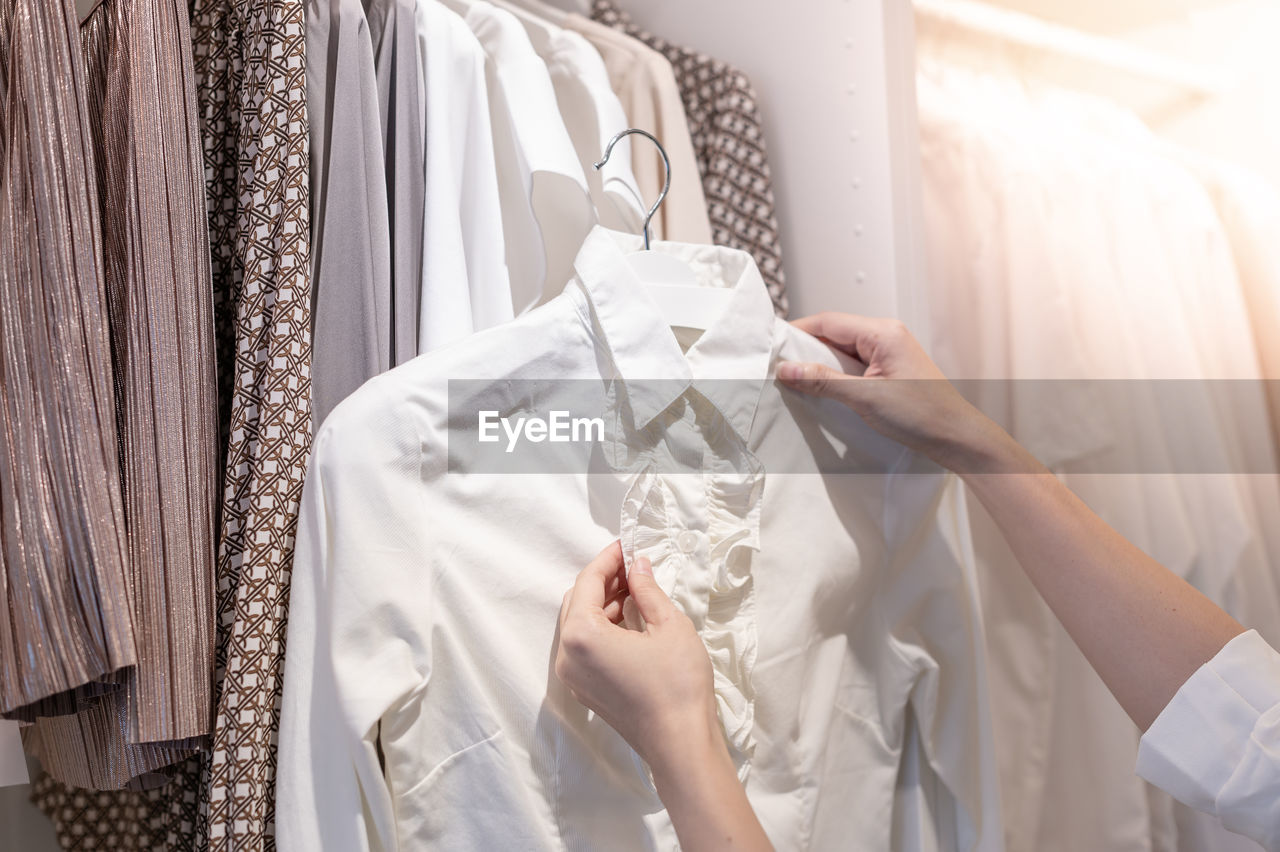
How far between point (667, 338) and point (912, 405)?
25 centimetres

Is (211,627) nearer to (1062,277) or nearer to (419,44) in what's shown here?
(419,44)

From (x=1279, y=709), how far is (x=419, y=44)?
2.90 ft

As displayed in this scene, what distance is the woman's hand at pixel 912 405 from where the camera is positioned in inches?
33.1

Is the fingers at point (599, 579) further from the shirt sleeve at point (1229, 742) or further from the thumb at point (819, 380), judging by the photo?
the shirt sleeve at point (1229, 742)

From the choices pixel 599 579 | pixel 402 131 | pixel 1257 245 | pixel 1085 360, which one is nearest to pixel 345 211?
pixel 402 131

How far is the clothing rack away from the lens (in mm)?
1073

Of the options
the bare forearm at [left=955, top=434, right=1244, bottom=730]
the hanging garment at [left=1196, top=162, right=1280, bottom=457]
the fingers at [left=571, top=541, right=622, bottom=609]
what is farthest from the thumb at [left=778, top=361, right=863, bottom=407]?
the hanging garment at [left=1196, top=162, right=1280, bottom=457]

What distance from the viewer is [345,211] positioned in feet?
2.42

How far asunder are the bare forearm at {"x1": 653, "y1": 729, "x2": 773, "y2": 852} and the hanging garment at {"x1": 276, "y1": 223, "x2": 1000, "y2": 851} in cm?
12

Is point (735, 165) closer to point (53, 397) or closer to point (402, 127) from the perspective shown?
point (402, 127)

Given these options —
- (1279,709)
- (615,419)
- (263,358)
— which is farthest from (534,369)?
(1279,709)

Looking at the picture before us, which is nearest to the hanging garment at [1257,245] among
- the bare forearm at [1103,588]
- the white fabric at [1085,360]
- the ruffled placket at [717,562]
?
the white fabric at [1085,360]

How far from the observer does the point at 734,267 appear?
0.88 metres

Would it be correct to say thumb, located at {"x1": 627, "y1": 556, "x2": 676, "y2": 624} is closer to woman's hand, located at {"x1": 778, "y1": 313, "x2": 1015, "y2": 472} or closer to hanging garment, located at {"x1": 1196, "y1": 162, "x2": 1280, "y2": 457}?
woman's hand, located at {"x1": 778, "y1": 313, "x2": 1015, "y2": 472}
